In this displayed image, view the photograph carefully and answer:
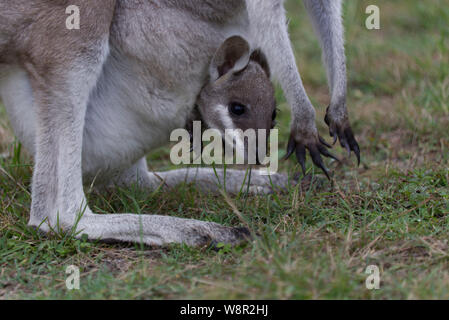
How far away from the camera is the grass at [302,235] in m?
2.18

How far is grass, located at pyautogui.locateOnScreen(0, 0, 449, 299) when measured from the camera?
2178 millimetres

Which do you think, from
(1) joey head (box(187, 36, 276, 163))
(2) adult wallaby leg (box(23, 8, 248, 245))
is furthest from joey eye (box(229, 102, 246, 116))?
(2) adult wallaby leg (box(23, 8, 248, 245))

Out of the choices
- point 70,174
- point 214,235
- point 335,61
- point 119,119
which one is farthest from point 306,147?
point 70,174

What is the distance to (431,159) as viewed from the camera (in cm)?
363

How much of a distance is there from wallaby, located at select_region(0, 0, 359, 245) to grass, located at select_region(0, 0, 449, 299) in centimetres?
14

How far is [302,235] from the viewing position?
2.57m

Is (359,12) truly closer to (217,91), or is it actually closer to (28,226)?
(217,91)

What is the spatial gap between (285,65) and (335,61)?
365 mm

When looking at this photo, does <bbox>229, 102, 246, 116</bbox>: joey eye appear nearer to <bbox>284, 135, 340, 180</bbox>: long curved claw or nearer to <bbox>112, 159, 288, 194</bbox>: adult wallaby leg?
<bbox>284, 135, 340, 180</bbox>: long curved claw

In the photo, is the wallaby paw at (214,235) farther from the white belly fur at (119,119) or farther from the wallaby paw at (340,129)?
the wallaby paw at (340,129)
